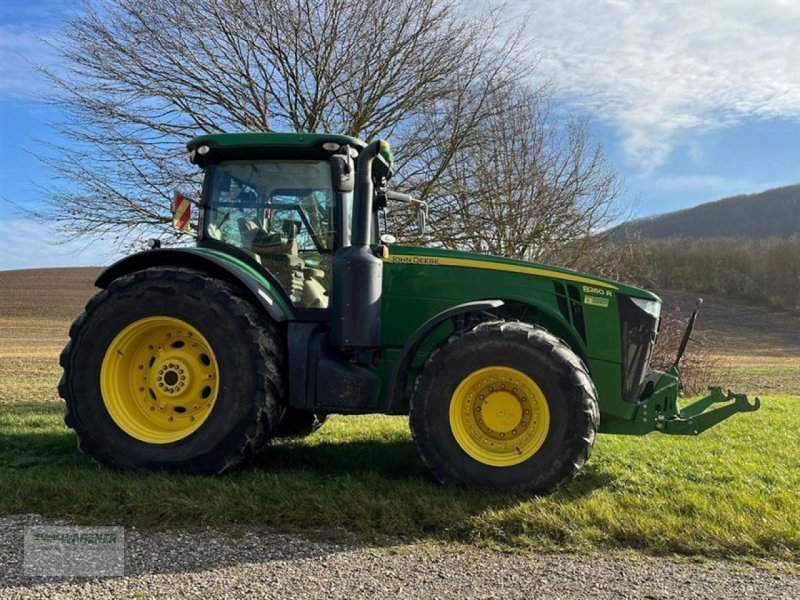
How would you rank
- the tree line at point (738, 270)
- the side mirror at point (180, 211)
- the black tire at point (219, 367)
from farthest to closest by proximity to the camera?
the tree line at point (738, 270), the side mirror at point (180, 211), the black tire at point (219, 367)

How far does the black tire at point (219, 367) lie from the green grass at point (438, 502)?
17 cm

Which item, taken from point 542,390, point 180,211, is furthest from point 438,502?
point 180,211

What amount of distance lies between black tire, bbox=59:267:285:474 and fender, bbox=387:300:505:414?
2.44 feet

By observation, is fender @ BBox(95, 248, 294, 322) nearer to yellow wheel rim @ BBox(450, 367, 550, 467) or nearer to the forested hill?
yellow wheel rim @ BBox(450, 367, 550, 467)

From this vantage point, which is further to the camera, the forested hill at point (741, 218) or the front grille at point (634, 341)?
the forested hill at point (741, 218)

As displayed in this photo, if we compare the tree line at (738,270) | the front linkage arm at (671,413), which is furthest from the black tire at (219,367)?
the tree line at (738,270)

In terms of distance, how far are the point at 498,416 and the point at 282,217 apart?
2.11m

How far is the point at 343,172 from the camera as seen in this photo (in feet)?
14.6

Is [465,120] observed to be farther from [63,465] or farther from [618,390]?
[63,465]

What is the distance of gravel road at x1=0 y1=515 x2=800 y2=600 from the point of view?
111 inches

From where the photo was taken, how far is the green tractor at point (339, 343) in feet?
13.2

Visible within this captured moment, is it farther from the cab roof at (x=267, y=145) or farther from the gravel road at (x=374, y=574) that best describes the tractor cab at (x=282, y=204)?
the gravel road at (x=374, y=574)

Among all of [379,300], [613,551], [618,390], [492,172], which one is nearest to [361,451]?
[379,300]

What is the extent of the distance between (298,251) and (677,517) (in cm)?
300
